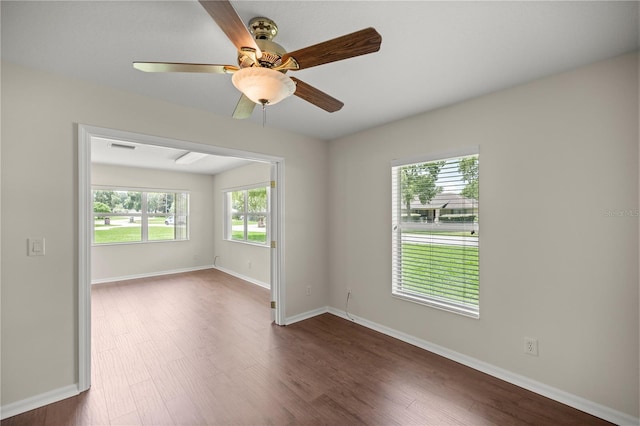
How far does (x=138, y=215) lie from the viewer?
20.5 ft

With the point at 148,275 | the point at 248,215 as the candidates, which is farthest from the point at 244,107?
the point at 148,275

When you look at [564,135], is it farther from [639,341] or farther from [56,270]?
[56,270]

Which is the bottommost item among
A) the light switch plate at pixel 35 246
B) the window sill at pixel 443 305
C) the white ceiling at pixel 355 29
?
the window sill at pixel 443 305

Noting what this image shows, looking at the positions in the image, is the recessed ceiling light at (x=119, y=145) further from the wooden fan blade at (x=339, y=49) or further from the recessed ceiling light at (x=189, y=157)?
the wooden fan blade at (x=339, y=49)

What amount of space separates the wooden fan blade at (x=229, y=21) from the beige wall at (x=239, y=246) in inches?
147

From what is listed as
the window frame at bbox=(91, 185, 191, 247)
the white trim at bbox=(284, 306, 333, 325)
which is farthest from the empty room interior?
the window frame at bbox=(91, 185, 191, 247)

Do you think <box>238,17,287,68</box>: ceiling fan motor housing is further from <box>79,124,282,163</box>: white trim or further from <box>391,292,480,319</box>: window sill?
<box>391,292,480,319</box>: window sill

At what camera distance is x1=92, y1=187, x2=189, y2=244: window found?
19.1 feet

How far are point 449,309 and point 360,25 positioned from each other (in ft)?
8.15

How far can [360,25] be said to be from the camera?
1531mm

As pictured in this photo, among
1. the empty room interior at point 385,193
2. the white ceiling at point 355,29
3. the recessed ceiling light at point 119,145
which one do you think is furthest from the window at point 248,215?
the white ceiling at point 355,29

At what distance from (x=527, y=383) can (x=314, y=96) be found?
2.70m

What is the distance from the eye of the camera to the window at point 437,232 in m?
2.60

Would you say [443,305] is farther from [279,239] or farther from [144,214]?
[144,214]
